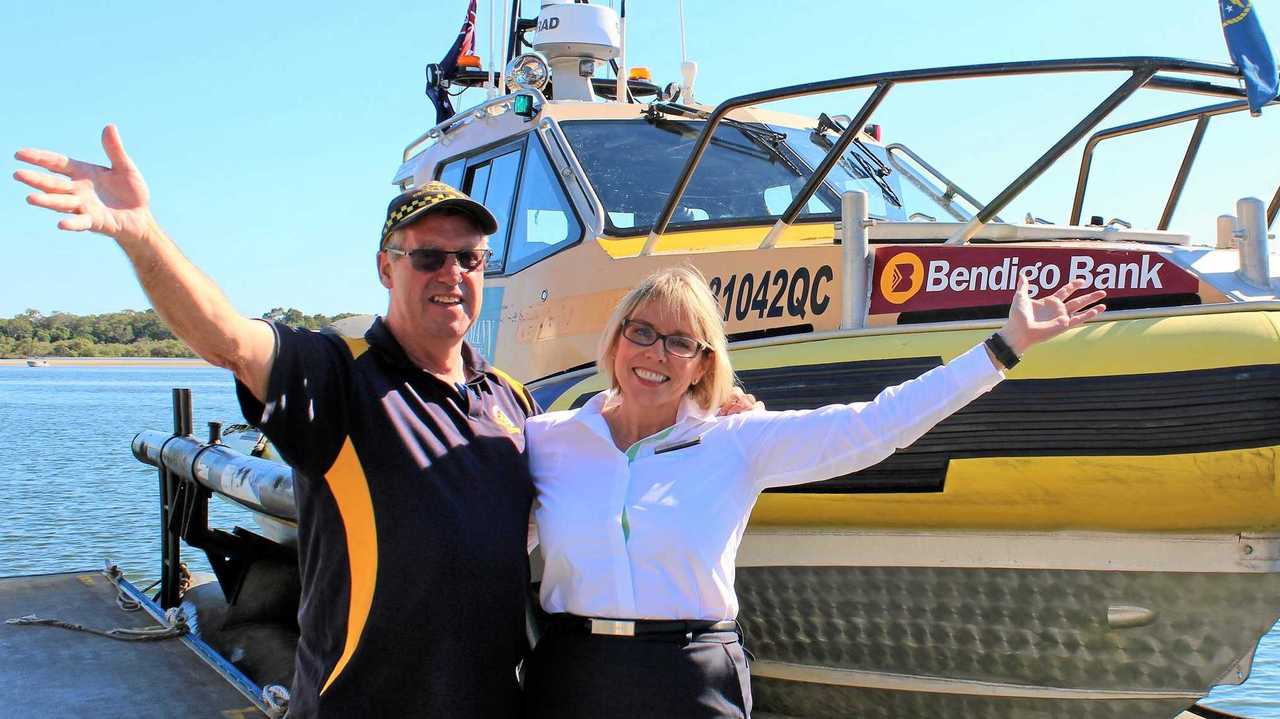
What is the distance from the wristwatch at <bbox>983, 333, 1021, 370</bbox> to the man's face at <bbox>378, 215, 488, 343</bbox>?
0.99m

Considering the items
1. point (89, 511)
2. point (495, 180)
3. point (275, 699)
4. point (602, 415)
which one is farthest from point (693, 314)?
point (89, 511)

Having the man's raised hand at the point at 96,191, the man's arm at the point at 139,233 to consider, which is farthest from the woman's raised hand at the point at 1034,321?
the man's raised hand at the point at 96,191

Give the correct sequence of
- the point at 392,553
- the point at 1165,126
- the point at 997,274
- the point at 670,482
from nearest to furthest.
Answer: the point at 392,553
the point at 670,482
the point at 997,274
the point at 1165,126

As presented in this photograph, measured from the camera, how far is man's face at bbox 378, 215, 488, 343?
2201 mm

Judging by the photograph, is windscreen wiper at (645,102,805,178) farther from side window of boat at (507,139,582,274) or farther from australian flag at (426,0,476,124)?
australian flag at (426,0,476,124)

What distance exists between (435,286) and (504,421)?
30 cm

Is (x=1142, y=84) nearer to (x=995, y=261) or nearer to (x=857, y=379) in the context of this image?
(x=995, y=261)

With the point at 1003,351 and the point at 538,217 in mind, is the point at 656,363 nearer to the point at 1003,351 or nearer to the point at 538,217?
the point at 1003,351

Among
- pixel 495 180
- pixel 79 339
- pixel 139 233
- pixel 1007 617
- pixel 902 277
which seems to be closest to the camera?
pixel 139 233

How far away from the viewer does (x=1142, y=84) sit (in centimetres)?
314

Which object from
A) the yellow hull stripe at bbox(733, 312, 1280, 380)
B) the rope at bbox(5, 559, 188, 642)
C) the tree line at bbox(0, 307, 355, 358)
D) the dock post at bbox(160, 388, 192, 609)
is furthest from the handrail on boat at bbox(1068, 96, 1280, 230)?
the tree line at bbox(0, 307, 355, 358)

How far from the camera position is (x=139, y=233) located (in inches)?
68.3

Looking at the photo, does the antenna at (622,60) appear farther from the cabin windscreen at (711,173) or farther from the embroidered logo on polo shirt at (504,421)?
the embroidered logo on polo shirt at (504,421)

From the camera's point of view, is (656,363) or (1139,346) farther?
(1139,346)
